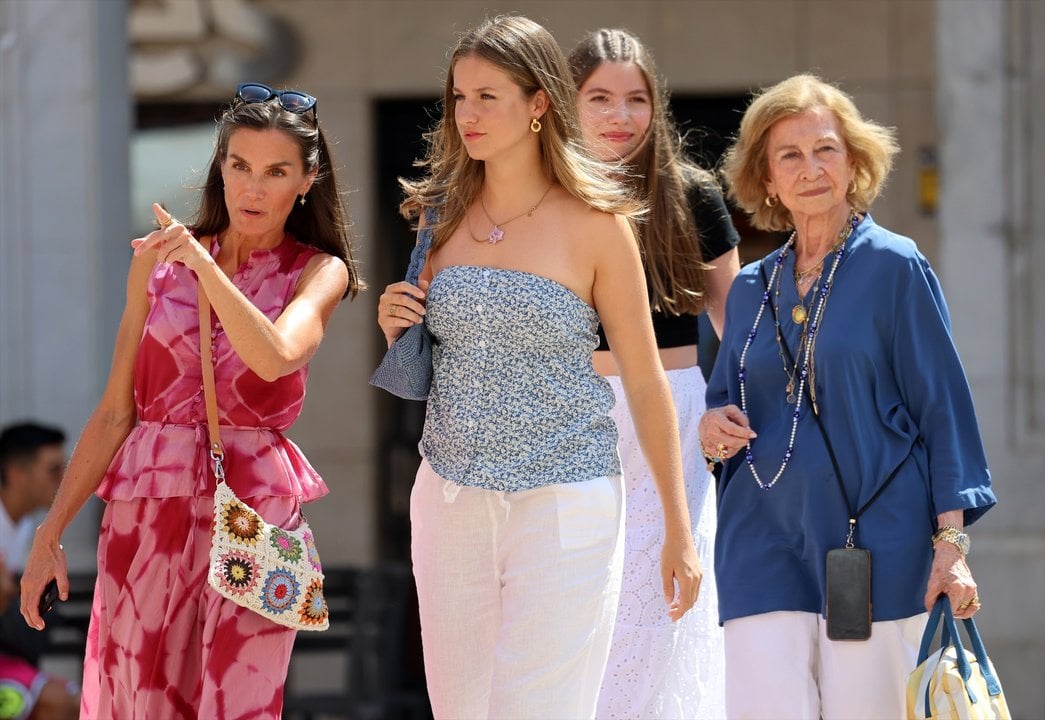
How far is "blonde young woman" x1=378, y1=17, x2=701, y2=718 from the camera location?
3.87 metres

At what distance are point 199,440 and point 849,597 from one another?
1.63 metres

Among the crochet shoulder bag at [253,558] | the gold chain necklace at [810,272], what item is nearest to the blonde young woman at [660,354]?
the gold chain necklace at [810,272]

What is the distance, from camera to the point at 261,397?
4.28 metres

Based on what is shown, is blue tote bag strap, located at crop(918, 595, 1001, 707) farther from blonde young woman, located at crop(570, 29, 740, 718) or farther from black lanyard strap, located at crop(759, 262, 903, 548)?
blonde young woman, located at crop(570, 29, 740, 718)

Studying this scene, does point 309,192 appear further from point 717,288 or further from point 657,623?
point 657,623

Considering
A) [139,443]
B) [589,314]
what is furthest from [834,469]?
[139,443]

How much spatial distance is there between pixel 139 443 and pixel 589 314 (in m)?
1.16

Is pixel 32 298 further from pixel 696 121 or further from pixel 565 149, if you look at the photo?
pixel 565 149

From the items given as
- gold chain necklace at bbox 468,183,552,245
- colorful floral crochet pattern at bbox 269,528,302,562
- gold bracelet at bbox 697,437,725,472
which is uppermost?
gold chain necklace at bbox 468,183,552,245

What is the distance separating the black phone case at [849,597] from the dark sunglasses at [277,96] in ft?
5.78

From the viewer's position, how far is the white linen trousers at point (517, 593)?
12.6ft

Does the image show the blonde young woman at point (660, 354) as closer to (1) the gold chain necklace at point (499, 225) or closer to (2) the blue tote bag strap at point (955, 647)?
(1) the gold chain necklace at point (499, 225)

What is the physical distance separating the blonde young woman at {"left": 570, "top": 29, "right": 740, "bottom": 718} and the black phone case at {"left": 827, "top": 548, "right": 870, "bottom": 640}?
2.93ft

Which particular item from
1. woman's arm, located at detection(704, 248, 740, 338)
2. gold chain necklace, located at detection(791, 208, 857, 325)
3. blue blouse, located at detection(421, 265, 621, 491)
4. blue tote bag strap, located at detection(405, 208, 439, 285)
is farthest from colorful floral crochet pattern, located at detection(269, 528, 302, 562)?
woman's arm, located at detection(704, 248, 740, 338)
